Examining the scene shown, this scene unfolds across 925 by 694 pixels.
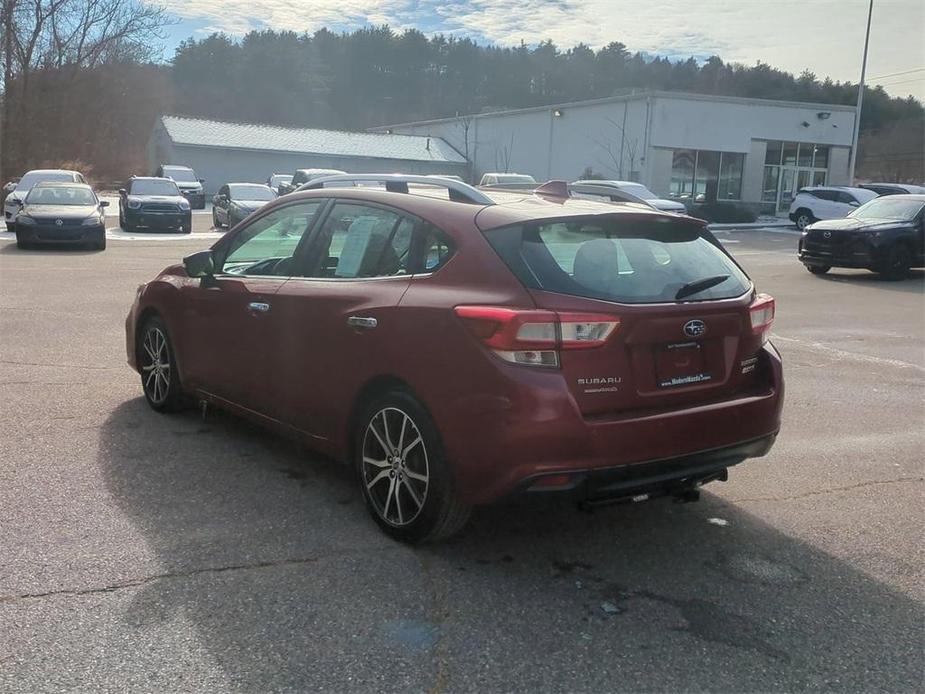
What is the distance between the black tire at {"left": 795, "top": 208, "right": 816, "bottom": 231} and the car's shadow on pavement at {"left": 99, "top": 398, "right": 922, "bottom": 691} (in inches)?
1257

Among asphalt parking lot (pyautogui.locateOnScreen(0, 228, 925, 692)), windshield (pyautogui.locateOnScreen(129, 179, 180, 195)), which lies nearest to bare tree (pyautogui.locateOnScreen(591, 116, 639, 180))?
windshield (pyautogui.locateOnScreen(129, 179, 180, 195))

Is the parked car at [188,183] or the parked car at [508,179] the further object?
the parked car at [188,183]

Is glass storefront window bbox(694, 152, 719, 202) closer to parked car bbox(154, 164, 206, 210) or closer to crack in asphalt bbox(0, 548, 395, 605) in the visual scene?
parked car bbox(154, 164, 206, 210)

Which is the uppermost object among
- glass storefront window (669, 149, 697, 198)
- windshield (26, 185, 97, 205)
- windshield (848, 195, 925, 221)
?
glass storefront window (669, 149, 697, 198)

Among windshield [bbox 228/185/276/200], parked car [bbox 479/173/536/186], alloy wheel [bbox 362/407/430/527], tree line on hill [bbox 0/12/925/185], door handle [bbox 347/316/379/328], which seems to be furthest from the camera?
tree line on hill [bbox 0/12/925/185]

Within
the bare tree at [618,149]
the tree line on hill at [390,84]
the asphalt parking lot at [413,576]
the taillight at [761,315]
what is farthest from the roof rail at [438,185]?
the tree line on hill at [390,84]

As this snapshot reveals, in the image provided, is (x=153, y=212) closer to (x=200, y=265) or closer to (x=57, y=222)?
(x=57, y=222)

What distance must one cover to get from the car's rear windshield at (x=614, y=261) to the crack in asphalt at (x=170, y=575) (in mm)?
1464

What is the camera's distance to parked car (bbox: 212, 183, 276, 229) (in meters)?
25.9

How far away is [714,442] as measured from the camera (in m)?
3.92

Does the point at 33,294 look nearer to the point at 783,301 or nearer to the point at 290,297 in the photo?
the point at 290,297

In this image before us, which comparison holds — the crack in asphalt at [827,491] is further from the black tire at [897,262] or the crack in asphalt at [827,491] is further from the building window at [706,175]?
the building window at [706,175]

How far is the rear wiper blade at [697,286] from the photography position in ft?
12.9

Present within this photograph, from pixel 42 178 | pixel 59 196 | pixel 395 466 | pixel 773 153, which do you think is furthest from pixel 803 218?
pixel 395 466
